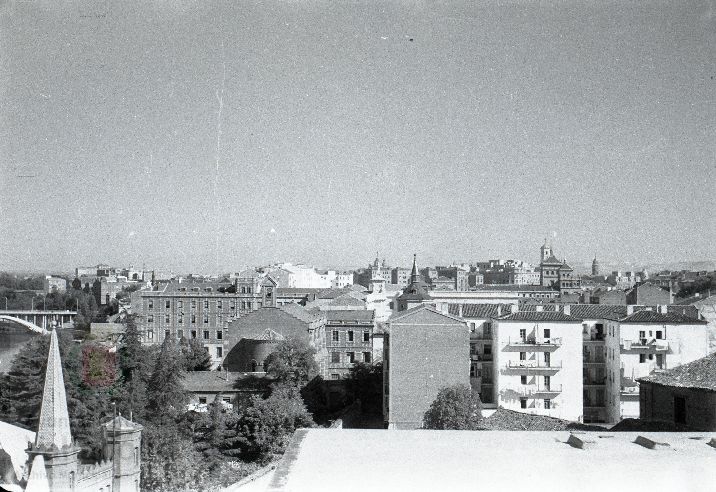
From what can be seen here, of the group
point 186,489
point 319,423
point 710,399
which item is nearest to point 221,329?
point 319,423

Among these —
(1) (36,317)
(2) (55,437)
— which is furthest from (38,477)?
(1) (36,317)

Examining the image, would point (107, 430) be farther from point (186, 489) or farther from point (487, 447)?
point (487, 447)

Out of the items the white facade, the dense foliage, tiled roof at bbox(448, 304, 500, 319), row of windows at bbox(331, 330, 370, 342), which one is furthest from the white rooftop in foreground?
row of windows at bbox(331, 330, 370, 342)

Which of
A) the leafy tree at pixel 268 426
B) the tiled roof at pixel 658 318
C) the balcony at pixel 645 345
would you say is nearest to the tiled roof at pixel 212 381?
the leafy tree at pixel 268 426

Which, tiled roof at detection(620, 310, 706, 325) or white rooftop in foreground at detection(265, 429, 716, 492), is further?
tiled roof at detection(620, 310, 706, 325)

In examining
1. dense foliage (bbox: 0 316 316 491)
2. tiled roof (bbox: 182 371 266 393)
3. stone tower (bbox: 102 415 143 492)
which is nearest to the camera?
stone tower (bbox: 102 415 143 492)

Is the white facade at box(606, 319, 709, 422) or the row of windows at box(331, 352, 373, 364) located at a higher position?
the white facade at box(606, 319, 709, 422)

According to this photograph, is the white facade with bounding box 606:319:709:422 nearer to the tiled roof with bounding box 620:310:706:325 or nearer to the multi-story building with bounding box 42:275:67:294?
the tiled roof with bounding box 620:310:706:325

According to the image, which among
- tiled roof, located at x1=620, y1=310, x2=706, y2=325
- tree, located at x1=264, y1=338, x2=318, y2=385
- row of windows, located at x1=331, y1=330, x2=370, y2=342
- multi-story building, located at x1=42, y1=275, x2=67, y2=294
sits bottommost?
tree, located at x1=264, y1=338, x2=318, y2=385
